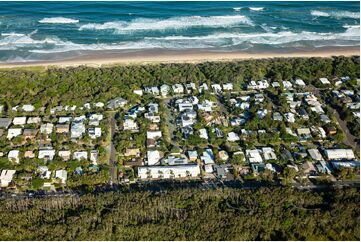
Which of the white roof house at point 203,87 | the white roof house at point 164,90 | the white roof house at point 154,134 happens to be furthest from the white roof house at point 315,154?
the white roof house at point 164,90

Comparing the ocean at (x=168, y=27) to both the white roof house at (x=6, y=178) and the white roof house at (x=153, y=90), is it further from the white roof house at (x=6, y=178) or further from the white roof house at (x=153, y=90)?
the white roof house at (x=6, y=178)

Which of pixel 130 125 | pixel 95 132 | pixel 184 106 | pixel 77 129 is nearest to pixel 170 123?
pixel 184 106

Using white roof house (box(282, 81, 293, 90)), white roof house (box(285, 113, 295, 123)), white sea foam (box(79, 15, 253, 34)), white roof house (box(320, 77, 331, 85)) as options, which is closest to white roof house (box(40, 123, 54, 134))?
white roof house (box(285, 113, 295, 123))

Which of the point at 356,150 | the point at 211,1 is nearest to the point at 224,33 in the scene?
the point at 211,1

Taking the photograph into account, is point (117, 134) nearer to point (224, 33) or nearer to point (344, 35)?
point (224, 33)

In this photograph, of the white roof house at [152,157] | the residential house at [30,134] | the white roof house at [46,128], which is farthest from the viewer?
the white roof house at [46,128]

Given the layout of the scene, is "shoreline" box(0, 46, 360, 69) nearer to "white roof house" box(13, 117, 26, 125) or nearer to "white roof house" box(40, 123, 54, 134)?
"white roof house" box(13, 117, 26, 125)
